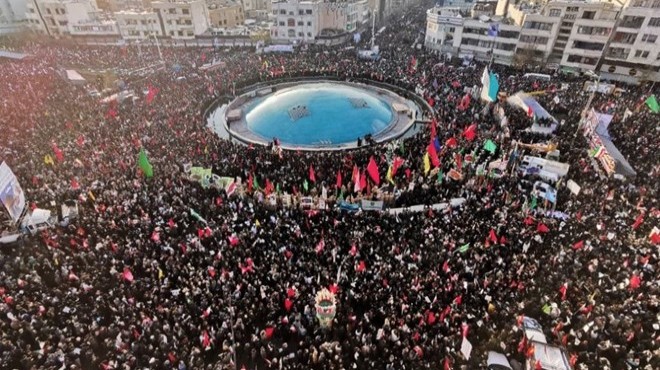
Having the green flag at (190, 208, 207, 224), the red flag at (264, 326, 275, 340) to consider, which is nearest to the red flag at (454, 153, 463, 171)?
the red flag at (264, 326, 275, 340)

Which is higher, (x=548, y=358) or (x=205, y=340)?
(x=548, y=358)

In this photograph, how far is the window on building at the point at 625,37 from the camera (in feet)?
139

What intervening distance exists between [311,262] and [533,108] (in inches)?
1055

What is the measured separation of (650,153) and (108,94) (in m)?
49.6

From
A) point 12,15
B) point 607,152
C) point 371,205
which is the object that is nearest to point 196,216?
point 371,205

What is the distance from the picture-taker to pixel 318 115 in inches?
1484

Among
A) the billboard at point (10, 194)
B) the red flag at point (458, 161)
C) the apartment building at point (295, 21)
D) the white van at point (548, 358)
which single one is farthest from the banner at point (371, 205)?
the apartment building at point (295, 21)

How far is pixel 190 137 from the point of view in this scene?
30.0m

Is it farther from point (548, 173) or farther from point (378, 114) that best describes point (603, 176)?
point (378, 114)

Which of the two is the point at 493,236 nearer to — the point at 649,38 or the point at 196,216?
the point at 196,216

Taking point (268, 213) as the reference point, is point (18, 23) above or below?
above

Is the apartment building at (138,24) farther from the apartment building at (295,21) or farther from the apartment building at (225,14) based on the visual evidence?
the apartment building at (295,21)

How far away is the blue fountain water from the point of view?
34656 millimetres

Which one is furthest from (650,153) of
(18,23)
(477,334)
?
(18,23)
